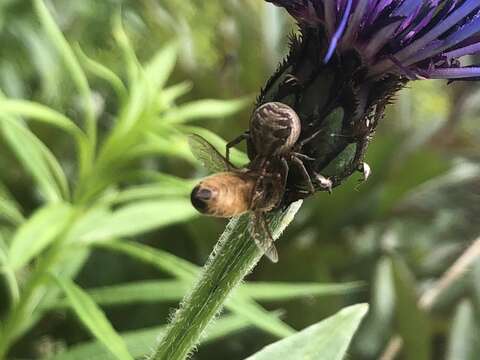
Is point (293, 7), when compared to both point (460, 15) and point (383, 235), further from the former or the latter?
point (383, 235)

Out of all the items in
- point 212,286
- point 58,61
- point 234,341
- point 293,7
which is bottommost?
point 234,341

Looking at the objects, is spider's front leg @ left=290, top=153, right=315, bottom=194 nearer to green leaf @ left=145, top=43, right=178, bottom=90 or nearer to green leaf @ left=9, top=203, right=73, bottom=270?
green leaf @ left=9, top=203, right=73, bottom=270

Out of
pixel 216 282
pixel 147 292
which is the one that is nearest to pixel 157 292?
pixel 147 292

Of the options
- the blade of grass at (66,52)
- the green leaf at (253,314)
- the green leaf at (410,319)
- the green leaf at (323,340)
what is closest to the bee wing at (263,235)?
the green leaf at (323,340)

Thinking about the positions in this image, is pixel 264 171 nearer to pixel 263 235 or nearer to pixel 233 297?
pixel 263 235

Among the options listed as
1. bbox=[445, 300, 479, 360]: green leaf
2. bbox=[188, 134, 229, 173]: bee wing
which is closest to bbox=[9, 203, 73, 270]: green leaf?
bbox=[188, 134, 229, 173]: bee wing

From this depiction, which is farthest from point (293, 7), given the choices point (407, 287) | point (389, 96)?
point (407, 287)

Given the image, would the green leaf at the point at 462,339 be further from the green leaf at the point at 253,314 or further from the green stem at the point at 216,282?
the green stem at the point at 216,282
